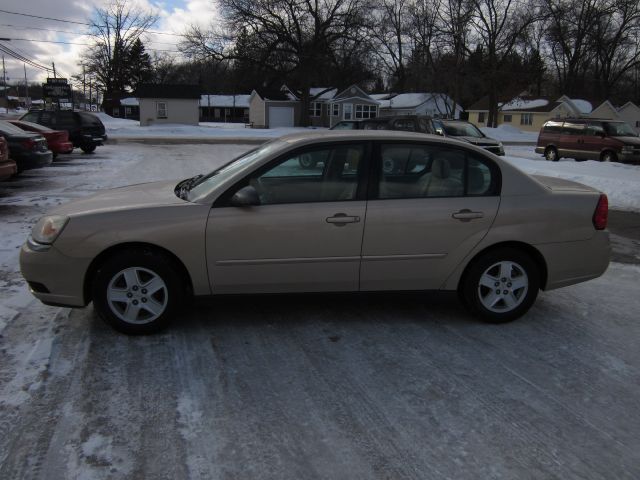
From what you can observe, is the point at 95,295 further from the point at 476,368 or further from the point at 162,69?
the point at 162,69

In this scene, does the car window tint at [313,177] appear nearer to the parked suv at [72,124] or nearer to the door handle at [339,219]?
the door handle at [339,219]

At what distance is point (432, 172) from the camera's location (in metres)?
4.66

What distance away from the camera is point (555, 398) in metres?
3.59

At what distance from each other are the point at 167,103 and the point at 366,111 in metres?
20.0

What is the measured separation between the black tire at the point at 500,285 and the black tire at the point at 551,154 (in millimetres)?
20163

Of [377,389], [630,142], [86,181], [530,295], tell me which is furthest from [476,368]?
[630,142]

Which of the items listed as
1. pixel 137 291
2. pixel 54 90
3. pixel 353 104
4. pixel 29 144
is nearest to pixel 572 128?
pixel 29 144

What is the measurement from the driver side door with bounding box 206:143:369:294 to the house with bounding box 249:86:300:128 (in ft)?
183

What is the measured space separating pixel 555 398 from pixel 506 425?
1.78 feet

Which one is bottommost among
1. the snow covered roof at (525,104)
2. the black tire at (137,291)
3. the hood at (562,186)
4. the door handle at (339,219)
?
the black tire at (137,291)

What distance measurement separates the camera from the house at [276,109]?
58.8 meters

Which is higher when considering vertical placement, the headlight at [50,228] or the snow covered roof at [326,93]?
the snow covered roof at [326,93]

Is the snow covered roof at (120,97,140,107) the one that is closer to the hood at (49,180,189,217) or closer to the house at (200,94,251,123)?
the house at (200,94,251,123)

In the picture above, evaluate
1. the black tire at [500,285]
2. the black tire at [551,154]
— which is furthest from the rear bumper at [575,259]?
the black tire at [551,154]
